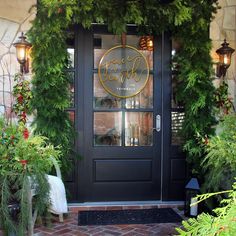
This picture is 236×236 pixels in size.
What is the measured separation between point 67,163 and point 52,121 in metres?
0.50

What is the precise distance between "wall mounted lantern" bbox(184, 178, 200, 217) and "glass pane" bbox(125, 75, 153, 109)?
105 cm

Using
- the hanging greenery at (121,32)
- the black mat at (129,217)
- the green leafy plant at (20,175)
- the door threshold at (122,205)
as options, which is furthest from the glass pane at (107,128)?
the green leafy plant at (20,175)

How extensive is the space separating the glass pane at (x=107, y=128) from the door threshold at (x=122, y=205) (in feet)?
2.34

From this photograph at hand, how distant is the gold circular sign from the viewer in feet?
13.6

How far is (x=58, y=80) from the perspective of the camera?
3799 millimetres

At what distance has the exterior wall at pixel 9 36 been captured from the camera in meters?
3.90

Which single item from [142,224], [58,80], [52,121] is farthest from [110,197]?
[58,80]

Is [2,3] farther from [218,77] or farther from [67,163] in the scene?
[218,77]

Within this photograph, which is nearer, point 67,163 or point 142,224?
point 142,224

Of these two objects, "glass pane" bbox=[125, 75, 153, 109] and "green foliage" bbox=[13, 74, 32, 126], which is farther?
"glass pane" bbox=[125, 75, 153, 109]

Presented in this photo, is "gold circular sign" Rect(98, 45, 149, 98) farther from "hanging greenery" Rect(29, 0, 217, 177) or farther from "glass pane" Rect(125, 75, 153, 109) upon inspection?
"hanging greenery" Rect(29, 0, 217, 177)

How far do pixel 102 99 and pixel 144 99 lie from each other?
0.52 m

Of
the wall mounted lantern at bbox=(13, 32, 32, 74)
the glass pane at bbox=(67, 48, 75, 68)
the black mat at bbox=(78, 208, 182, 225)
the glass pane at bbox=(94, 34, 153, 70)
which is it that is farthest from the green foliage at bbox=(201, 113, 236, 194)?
the wall mounted lantern at bbox=(13, 32, 32, 74)

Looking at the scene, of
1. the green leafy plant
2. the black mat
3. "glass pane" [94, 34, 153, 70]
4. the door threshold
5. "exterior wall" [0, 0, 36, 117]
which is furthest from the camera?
"glass pane" [94, 34, 153, 70]
